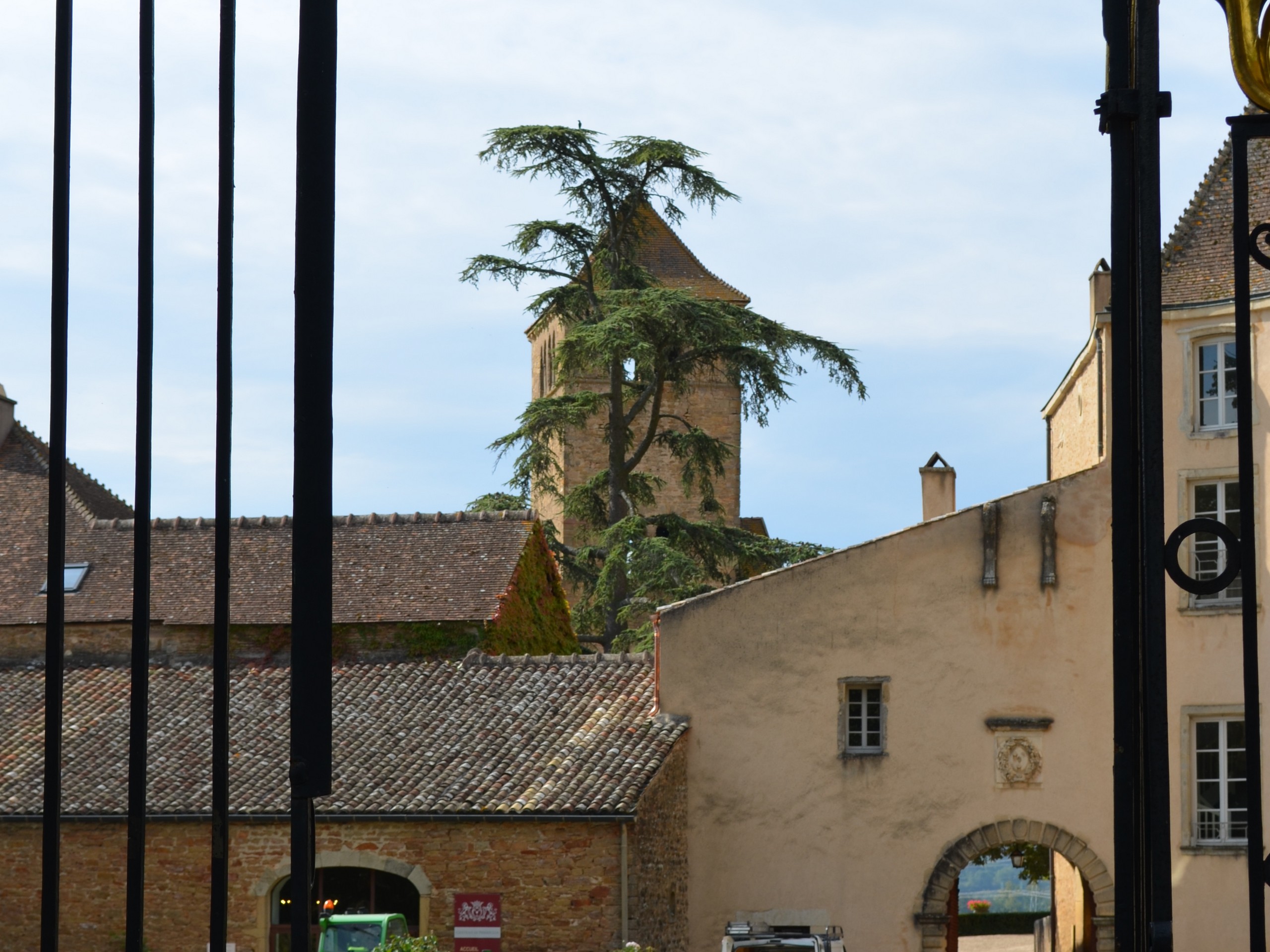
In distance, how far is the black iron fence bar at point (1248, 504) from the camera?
3.17 metres

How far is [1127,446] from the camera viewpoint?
3.39 meters

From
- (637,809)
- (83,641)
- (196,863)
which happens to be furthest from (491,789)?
(83,641)

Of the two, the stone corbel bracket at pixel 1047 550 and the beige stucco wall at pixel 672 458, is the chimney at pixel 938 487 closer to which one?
the stone corbel bracket at pixel 1047 550

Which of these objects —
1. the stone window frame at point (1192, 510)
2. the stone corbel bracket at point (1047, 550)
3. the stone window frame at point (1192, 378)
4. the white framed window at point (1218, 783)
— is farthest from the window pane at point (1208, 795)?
the stone window frame at point (1192, 378)

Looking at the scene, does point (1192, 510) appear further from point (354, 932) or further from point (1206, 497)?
point (354, 932)

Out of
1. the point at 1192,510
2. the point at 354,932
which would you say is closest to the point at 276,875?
the point at 354,932

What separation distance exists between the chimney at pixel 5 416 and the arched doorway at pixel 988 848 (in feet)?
68.3

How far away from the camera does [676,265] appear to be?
47.6m

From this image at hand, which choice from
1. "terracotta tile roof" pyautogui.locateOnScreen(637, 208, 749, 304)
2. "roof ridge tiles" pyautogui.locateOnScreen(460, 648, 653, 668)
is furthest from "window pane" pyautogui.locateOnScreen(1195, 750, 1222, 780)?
"terracotta tile roof" pyautogui.locateOnScreen(637, 208, 749, 304)

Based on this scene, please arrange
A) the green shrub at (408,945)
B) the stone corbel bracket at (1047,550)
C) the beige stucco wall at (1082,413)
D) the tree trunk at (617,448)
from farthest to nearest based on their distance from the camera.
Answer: the tree trunk at (617,448)
the beige stucco wall at (1082,413)
the stone corbel bracket at (1047,550)
the green shrub at (408,945)

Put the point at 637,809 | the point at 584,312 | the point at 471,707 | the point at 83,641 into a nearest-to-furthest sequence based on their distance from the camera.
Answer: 1. the point at 637,809
2. the point at 471,707
3. the point at 83,641
4. the point at 584,312

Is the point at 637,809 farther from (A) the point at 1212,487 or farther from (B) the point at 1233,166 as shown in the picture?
(B) the point at 1233,166

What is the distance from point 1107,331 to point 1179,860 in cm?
764

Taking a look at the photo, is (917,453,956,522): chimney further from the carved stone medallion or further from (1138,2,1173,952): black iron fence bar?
(1138,2,1173,952): black iron fence bar
